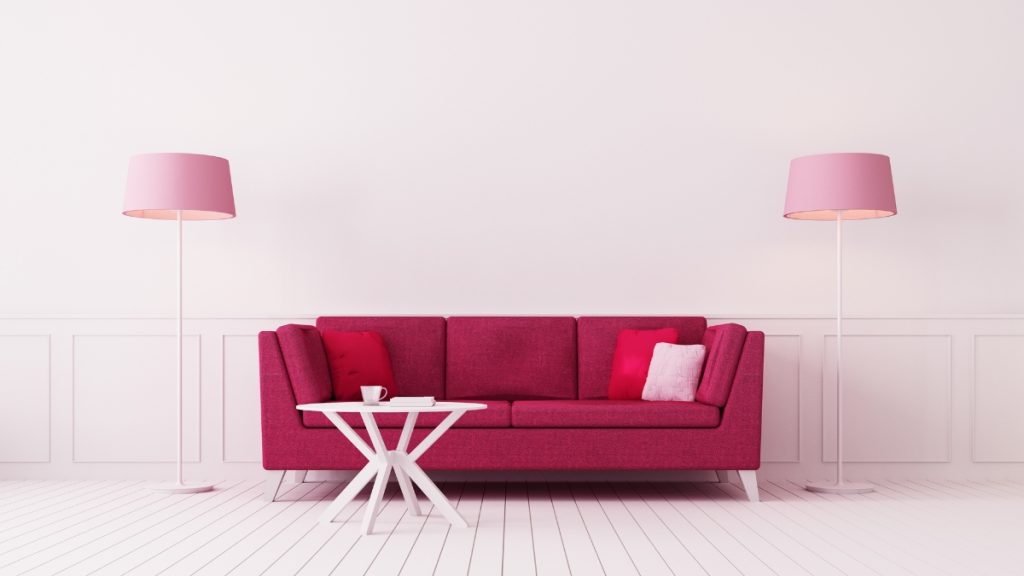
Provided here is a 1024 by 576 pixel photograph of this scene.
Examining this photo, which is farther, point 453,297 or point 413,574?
point 453,297

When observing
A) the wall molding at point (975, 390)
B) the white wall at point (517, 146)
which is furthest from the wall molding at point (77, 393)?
the wall molding at point (975, 390)

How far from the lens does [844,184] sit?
4324 millimetres

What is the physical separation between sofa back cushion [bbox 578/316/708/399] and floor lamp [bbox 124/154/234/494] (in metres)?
1.87

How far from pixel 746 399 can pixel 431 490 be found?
57.9 inches

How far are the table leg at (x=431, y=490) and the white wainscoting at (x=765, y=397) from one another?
145 cm

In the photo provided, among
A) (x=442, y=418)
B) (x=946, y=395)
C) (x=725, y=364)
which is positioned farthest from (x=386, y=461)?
(x=946, y=395)

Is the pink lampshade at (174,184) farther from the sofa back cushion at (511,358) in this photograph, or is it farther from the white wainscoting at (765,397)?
the sofa back cushion at (511,358)

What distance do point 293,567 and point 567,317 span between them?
2.26 metres

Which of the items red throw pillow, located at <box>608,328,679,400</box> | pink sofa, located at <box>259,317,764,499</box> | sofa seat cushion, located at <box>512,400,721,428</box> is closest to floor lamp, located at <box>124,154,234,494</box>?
pink sofa, located at <box>259,317,764,499</box>

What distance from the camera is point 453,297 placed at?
493 centimetres

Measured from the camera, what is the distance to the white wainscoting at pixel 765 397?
4.77 metres

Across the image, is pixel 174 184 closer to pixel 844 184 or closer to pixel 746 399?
pixel 746 399

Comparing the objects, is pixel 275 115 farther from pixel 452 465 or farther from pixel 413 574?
pixel 413 574

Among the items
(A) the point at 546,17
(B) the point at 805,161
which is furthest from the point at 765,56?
(A) the point at 546,17
